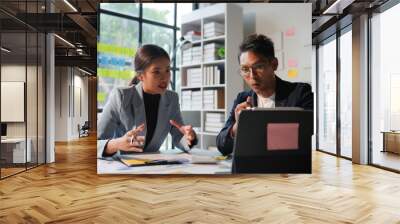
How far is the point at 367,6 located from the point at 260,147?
3.61 meters

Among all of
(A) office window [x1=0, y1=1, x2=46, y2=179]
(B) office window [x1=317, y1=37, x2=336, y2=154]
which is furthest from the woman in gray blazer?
(B) office window [x1=317, y1=37, x2=336, y2=154]

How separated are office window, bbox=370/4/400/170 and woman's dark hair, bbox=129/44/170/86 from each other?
4.23 meters

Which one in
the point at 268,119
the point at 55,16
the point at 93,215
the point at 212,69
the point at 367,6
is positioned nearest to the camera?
the point at 93,215

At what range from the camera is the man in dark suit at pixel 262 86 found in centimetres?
519

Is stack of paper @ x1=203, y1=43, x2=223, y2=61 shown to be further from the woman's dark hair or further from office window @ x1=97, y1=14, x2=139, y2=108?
office window @ x1=97, y1=14, x2=139, y2=108

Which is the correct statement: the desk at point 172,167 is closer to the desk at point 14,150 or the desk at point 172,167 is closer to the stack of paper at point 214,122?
the stack of paper at point 214,122

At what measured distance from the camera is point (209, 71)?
547 centimetres

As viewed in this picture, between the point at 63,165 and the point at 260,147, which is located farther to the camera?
the point at 63,165

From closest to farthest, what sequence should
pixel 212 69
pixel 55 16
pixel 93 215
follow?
pixel 93 215 → pixel 212 69 → pixel 55 16

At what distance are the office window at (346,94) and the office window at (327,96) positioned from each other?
0.46 metres

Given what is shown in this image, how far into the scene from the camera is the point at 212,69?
5.45 metres

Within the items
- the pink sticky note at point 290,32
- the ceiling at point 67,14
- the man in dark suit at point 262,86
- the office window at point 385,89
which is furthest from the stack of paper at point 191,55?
the office window at point 385,89

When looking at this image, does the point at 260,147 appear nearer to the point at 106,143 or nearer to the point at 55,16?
the point at 106,143

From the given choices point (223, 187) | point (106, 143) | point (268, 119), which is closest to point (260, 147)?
point (268, 119)
